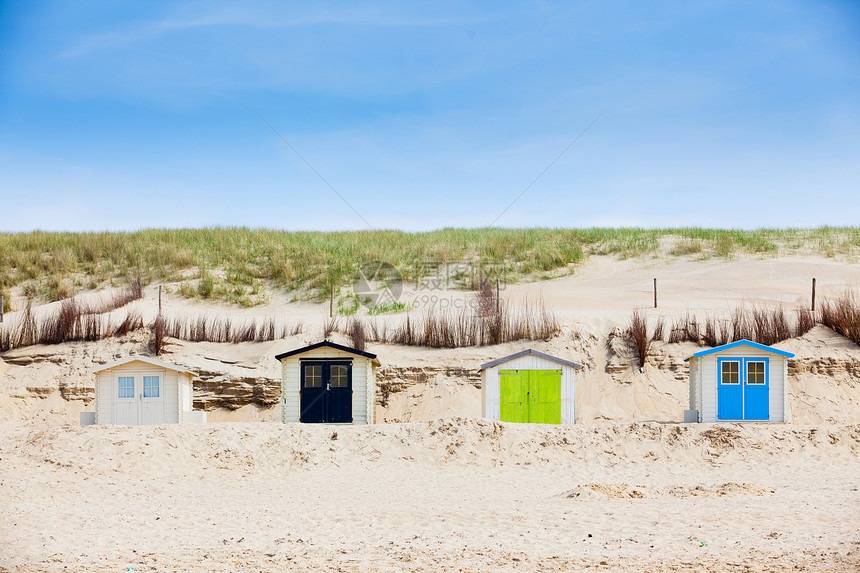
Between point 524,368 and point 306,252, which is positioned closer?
point 524,368

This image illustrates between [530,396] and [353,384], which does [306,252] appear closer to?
[353,384]

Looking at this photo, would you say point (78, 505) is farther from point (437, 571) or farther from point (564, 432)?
point (564, 432)

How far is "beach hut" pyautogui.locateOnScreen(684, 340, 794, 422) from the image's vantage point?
21.1m

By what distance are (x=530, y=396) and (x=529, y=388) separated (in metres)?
0.21

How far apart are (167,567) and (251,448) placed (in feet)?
27.3

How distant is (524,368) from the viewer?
855 inches

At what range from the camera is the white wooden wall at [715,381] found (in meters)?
21.0

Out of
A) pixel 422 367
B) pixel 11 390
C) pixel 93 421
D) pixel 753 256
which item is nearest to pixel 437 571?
pixel 93 421

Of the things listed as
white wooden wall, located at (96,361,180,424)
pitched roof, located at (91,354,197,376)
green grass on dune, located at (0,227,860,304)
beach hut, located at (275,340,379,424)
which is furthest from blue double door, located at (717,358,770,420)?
green grass on dune, located at (0,227,860,304)

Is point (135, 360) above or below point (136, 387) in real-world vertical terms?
above

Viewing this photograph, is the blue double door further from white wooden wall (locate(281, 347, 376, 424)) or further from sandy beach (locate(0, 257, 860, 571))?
white wooden wall (locate(281, 347, 376, 424))

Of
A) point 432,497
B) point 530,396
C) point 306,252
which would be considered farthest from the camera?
point 306,252

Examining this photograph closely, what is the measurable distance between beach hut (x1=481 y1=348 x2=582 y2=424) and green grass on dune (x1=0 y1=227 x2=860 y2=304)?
16.6 meters

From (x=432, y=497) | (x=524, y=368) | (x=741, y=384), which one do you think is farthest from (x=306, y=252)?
(x=432, y=497)
